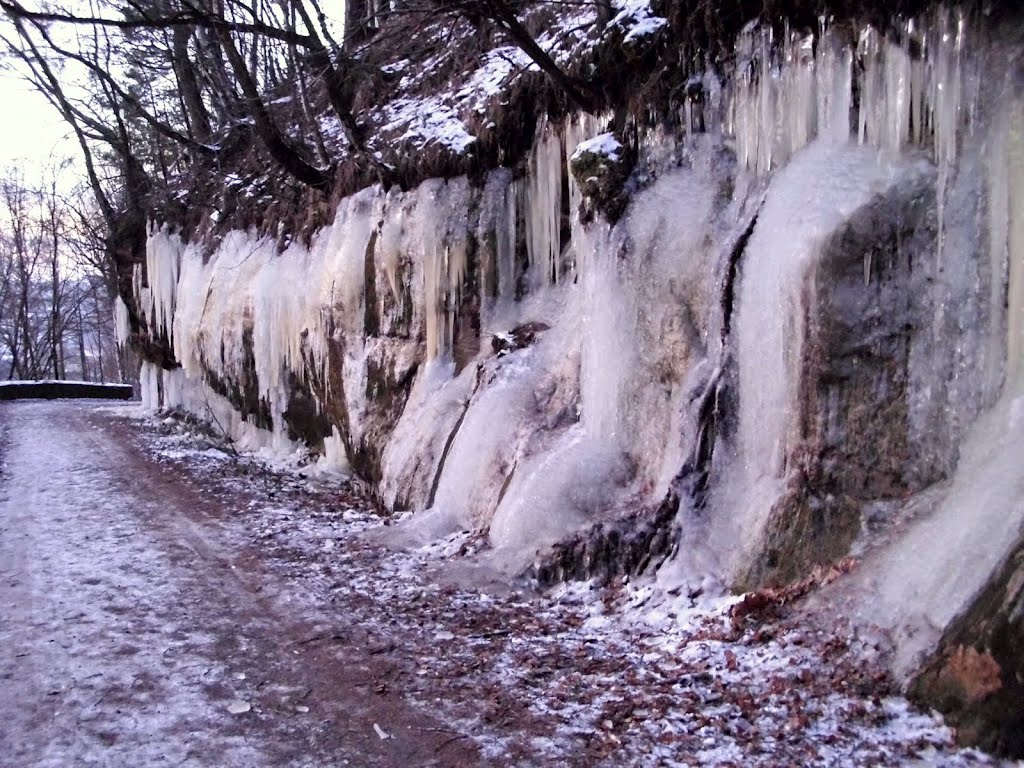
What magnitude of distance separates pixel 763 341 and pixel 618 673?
7.56ft

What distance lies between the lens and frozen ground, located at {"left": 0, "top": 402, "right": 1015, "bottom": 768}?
3920mm

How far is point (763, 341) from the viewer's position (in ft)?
18.1

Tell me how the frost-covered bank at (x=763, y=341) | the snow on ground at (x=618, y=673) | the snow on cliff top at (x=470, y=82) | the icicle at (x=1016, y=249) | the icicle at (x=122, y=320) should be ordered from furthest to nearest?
the icicle at (x=122, y=320) < the snow on cliff top at (x=470, y=82) < the frost-covered bank at (x=763, y=341) < the icicle at (x=1016, y=249) < the snow on ground at (x=618, y=673)

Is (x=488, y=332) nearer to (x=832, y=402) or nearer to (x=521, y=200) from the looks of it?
(x=521, y=200)

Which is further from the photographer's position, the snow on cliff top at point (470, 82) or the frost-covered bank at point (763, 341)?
the snow on cliff top at point (470, 82)

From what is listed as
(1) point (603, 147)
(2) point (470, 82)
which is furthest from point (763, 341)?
(2) point (470, 82)

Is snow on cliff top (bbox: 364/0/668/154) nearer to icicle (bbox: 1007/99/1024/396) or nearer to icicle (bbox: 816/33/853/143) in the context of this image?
icicle (bbox: 816/33/853/143)

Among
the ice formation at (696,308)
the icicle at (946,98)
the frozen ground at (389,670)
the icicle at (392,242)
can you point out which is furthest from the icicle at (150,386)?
the icicle at (946,98)

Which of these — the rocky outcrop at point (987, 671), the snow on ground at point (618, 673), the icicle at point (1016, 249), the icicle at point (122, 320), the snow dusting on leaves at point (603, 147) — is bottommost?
the snow on ground at point (618, 673)

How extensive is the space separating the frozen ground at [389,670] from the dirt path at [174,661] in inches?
0.6

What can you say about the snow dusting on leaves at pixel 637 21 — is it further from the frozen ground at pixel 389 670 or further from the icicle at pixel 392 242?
the frozen ground at pixel 389 670

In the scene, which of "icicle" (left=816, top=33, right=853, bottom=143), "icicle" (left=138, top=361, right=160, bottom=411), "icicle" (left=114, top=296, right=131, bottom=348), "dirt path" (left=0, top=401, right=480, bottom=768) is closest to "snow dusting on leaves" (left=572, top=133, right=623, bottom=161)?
"icicle" (left=816, top=33, right=853, bottom=143)

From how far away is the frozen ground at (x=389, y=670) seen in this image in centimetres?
392

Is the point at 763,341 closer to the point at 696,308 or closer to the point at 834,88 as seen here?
the point at 696,308
